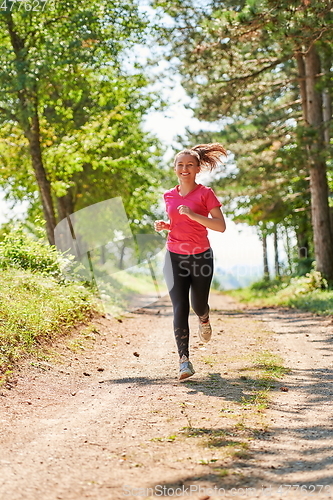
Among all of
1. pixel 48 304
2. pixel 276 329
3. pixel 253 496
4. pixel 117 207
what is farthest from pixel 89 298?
pixel 117 207

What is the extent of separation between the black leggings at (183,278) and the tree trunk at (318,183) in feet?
40.4

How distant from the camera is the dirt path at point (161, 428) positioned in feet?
11.3

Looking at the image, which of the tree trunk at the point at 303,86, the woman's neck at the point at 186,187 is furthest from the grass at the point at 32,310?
the tree trunk at the point at 303,86

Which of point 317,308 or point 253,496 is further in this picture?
point 317,308

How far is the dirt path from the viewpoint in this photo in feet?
11.3

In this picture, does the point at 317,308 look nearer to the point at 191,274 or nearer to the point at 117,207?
the point at 191,274

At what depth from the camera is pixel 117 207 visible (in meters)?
27.8

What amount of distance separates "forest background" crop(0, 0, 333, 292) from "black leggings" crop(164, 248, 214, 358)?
585 cm

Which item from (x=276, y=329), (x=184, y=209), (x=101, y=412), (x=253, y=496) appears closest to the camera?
(x=253, y=496)

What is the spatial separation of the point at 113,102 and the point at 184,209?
14470mm

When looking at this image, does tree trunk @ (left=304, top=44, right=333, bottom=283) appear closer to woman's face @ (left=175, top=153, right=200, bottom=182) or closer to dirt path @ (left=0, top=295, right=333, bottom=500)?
dirt path @ (left=0, top=295, right=333, bottom=500)

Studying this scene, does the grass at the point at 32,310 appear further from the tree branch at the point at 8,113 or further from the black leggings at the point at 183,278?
the tree branch at the point at 8,113

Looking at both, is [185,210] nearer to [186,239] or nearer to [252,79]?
[186,239]

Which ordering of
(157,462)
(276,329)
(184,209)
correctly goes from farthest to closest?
(276,329) → (184,209) → (157,462)
